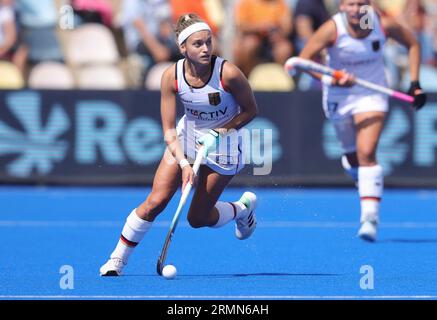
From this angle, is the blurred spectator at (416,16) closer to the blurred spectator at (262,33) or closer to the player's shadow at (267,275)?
the blurred spectator at (262,33)

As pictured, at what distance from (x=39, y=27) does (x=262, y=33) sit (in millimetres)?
2670

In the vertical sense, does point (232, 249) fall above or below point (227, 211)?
above

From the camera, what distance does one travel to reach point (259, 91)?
13508 millimetres

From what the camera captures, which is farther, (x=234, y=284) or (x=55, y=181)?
(x=55, y=181)

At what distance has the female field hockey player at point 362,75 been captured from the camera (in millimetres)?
9648

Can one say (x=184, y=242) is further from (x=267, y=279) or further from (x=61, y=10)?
(x=61, y=10)

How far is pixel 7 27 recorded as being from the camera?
1423 cm

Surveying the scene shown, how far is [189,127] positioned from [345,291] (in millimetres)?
1619

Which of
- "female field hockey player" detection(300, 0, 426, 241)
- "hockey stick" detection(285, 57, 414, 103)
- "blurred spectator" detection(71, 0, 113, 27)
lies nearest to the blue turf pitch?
"female field hockey player" detection(300, 0, 426, 241)

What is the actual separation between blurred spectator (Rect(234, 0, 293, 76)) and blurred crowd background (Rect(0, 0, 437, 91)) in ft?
0.04

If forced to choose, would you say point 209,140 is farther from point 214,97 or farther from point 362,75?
point 362,75

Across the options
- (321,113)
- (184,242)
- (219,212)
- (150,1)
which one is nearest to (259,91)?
(321,113)

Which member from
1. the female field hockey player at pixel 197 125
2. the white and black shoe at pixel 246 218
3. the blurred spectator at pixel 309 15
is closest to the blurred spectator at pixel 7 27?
the blurred spectator at pixel 309 15

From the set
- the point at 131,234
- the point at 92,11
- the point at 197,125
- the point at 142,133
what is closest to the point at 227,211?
the point at 197,125
